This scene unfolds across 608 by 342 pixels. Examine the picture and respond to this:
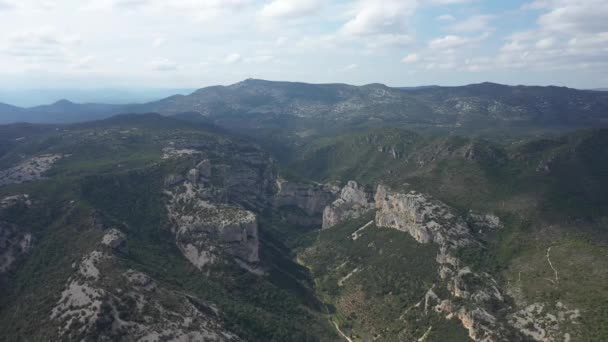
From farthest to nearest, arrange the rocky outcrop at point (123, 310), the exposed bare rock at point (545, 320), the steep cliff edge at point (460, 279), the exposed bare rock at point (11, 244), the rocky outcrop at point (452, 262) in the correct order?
the exposed bare rock at point (11, 244)
the rocky outcrop at point (452, 262)
the steep cliff edge at point (460, 279)
the exposed bare rock at point (545, 320)
the rocky outcrop at point (123, 310)

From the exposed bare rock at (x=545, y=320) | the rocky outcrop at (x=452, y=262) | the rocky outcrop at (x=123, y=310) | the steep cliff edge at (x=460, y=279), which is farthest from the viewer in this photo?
the rocky outcrop at (x=452, y=262)

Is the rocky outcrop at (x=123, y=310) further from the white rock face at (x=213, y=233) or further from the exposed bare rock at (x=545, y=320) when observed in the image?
the exposed bare rock at (x=545, y=320)

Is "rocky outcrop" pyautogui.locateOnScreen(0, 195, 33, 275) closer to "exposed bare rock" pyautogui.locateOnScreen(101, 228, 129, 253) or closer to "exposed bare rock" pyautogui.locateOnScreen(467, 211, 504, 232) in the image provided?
"exposed bare rock" pyautogui.locateOnScreen(101, 228, 129, 253)

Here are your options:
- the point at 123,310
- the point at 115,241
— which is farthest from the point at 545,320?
the point at 115,241

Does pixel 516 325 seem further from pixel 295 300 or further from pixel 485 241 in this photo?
pixel 295 300

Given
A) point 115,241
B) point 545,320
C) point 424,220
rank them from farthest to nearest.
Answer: point 424,220
point 115,241
point 545,320

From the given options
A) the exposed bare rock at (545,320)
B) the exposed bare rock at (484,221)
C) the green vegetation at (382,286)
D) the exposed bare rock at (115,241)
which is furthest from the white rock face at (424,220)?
the exposed bare rock at (115,241)

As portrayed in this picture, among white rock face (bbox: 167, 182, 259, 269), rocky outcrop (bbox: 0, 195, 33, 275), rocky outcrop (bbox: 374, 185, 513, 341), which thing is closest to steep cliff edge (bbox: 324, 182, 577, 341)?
rocky outcrop (bbox: 374, 185, 513, 341)

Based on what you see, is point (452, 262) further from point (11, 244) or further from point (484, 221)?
point (11, 244)

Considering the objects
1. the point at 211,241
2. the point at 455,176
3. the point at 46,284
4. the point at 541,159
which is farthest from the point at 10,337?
the point at 541,159
